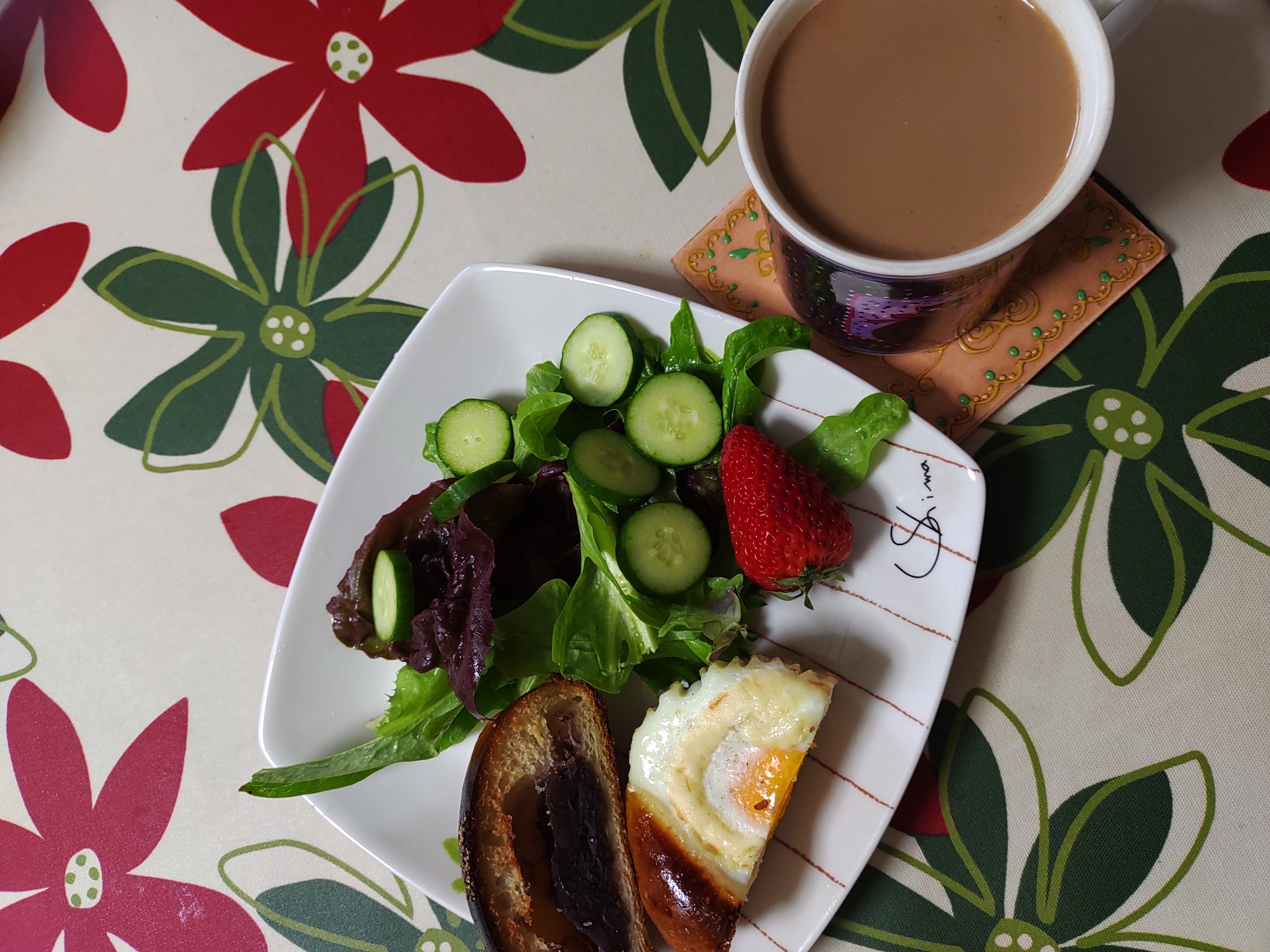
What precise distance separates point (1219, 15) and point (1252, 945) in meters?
1.83

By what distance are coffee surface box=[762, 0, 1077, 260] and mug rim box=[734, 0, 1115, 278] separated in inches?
0.6

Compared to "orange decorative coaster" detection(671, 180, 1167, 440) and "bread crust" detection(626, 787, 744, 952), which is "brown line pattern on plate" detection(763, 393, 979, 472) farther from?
"bread crust" detection(626, 787, 744, 952)

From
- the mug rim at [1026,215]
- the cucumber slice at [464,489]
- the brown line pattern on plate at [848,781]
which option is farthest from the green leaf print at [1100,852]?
the cucumber slice at [464,489]

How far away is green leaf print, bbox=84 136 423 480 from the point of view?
2.04 m

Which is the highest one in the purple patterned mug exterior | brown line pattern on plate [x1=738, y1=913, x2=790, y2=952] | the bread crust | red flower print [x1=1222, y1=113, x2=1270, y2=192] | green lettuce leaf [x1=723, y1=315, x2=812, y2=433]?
the purple patterned mug exterior

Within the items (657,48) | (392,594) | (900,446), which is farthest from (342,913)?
(657,48)

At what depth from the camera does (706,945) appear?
1.65 m

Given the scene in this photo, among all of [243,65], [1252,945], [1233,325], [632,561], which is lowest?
[1252,945]

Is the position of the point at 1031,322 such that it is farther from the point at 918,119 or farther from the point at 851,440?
the point at 918,119

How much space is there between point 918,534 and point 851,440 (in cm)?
22

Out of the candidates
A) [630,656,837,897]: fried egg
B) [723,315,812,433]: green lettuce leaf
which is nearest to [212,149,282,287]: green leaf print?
[723,315,812,433]: green lettuce leaf

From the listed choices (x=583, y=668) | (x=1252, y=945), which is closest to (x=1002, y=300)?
(x=583, y=668)

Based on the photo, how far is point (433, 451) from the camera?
185cm

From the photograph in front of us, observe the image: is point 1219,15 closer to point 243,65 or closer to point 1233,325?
point 1233,325
